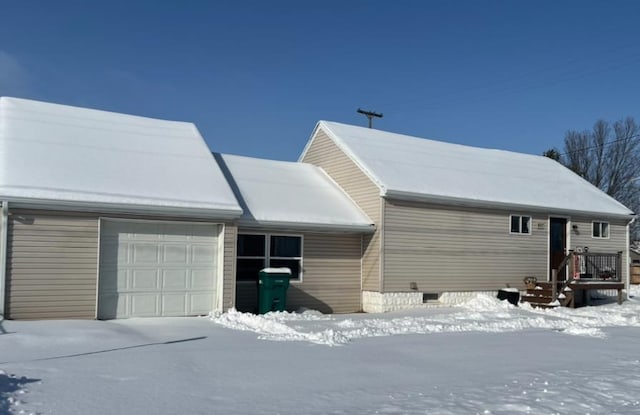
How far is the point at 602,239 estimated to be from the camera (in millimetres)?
23766

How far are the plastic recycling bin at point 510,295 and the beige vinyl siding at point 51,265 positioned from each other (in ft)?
41.2

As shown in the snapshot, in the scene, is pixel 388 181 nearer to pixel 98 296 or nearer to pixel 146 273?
pixel 146 273

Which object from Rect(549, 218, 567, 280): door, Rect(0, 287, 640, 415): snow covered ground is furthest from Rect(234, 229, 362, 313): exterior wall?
Rect(549, 218, 567, 280): door

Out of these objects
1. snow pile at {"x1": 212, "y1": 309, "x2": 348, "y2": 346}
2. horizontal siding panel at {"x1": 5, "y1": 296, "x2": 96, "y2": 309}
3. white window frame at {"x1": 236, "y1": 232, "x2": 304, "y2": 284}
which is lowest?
snow pile at {"x1": 212, "y1": 309, "x2": 348, "y2": 346}

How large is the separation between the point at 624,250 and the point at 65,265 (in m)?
20.4

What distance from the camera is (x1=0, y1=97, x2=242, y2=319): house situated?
12828 millimetres

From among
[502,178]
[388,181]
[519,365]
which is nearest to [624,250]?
[502,178]

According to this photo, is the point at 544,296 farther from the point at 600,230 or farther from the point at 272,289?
the point at 272,289

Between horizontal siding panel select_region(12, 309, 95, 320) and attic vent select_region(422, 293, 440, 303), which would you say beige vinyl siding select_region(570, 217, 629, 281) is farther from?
horizontal siding panel select_region(12, 309, 95, 320)

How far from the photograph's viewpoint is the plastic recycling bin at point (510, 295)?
2008cm

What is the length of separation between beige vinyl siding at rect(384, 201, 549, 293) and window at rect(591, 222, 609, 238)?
305 centimetres

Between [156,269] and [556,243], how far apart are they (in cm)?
1442

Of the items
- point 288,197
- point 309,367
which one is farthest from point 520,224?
point 309,367

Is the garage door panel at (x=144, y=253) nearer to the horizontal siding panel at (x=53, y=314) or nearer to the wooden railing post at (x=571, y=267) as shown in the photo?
the horizontal siding panel at (x=53, y=314)
